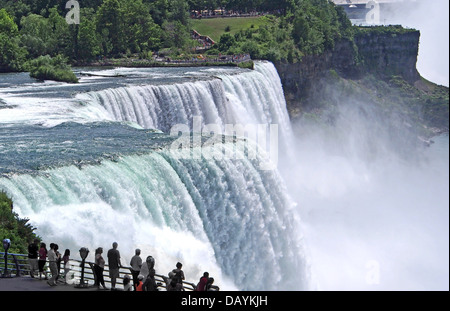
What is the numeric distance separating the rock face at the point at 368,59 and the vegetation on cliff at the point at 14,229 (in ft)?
188

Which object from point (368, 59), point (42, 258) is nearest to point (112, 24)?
point (368, 59)

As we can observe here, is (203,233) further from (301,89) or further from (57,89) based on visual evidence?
(301,89)

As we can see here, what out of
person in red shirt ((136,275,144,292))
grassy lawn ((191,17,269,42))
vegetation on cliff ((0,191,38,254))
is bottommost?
grassy lawn ((191,17,269,42))

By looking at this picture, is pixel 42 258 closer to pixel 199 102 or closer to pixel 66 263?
pixel 66 263

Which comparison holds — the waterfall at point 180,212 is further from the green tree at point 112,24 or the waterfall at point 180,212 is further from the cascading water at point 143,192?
the green tree at point 112,24

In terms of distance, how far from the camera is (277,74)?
68625mm

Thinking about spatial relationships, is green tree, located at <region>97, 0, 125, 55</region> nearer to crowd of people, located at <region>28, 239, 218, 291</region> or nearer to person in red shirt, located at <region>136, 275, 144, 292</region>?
crowd of people, located at <region>28, 239, 218, 291</region>

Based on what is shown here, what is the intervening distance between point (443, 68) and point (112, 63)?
207 feet

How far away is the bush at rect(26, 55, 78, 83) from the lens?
53.4 m

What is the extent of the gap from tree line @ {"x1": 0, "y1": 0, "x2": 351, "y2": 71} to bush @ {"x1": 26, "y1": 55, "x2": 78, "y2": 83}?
5723 millimetres

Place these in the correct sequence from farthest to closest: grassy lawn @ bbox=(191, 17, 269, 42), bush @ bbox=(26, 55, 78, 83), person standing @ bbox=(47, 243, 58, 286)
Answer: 1. grassy lawn @ bbox=(191, 17, 269, 42)
2. bush @ bbox=(26, 55, 78, 83)
3. person standing @ bbox=(47, 243, 58, 286)

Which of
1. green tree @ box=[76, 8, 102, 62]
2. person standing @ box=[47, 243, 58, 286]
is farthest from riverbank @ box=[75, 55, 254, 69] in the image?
person standing @ box=[47, 243, 58, 286]

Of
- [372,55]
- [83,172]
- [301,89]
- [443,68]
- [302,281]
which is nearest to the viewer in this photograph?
[83,172]

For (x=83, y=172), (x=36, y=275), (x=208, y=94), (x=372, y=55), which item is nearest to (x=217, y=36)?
(x=372, y=55)
